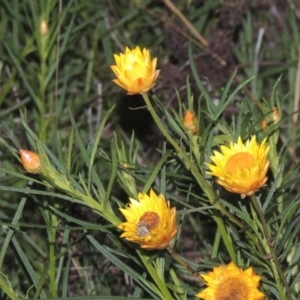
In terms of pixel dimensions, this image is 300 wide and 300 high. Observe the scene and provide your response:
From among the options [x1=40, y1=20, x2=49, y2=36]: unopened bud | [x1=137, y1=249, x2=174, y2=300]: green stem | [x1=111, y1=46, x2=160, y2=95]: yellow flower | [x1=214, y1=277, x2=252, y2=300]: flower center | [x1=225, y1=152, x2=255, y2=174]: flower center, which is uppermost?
[x1=111, y1=46, x2=160, y2=95]: yellow flower

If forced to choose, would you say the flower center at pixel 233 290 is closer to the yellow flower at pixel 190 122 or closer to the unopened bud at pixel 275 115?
the yellow flower at pixel 190 122

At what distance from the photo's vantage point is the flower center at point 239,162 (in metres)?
0.89

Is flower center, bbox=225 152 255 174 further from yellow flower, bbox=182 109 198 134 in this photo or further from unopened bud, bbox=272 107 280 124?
unopened bud, bbox=272 107 280 124

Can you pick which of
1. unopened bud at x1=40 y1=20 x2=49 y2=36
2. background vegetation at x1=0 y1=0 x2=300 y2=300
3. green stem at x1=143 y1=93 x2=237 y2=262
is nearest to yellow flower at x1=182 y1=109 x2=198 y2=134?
green stem at x1=143 y1=93 x2=237 y2=262

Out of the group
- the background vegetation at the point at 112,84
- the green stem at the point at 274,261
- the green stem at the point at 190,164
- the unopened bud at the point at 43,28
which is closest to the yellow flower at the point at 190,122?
the green stem at the point at 190,164

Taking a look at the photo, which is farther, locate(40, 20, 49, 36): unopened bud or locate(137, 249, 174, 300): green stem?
locate(40, 20, 49, 36): unopened bud

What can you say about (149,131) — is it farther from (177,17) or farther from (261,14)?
(261,14)

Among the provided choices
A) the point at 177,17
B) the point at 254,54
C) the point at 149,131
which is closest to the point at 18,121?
the point at 149,131

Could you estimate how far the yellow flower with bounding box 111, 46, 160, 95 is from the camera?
37.4 inches

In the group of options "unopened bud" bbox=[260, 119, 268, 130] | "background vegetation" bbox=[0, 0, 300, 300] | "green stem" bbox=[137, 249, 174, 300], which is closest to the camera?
"green stem" bbox=[137, 249, 174, 300]

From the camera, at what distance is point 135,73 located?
95 centimetres

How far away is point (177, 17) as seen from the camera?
1778 millimetres

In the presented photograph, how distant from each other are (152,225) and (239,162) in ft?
0.42

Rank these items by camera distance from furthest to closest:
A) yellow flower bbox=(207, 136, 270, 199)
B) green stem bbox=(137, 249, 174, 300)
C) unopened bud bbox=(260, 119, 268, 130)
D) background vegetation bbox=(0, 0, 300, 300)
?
background vegetation bbox=(0, 0, 300, 300)
unopened bud bbox=(260, 119, 268, 130)
green stem bbox=(137, 249, 174, 300)
yellow flower bbox=(207, 136, 270, 199)
